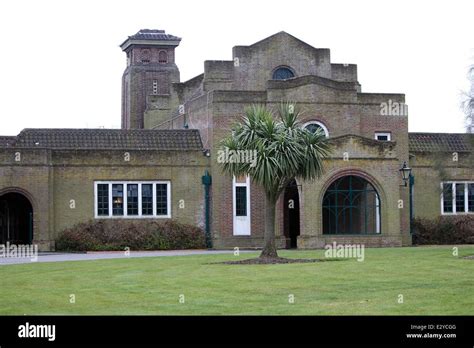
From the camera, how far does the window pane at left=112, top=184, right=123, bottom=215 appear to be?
147ft

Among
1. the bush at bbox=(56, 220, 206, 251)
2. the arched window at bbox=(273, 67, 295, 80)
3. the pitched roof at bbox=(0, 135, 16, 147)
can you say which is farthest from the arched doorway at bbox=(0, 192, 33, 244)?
the arched window at bbox=(273, 67, 295, 80)

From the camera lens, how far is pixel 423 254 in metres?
34.2

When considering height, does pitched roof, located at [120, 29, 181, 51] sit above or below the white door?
above

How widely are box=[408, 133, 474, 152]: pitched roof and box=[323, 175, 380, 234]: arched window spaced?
5.84 metres

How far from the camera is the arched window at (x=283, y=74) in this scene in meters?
49.7

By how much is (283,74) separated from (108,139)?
966cm

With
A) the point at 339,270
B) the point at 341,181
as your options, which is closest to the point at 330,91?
the point at 341,181

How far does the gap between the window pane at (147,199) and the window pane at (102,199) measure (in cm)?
168

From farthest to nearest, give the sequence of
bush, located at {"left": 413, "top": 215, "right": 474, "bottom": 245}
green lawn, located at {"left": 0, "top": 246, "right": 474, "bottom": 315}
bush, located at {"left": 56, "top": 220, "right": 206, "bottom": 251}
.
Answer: bush, located at {"left": 413, "top": 215, "right": 474, "bottom": 245}
bush, located at {"left": 56, "top": 220, "right": 206, "bottom": 251}
green lawn, located at {"left": 0, "top": 246, "right": 474, "bottom": 315}

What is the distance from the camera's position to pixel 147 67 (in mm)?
75188

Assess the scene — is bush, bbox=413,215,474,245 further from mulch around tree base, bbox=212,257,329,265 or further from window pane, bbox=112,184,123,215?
mulch around tree base, bbox=212,257,329,265

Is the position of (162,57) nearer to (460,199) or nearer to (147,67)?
(147,67)
